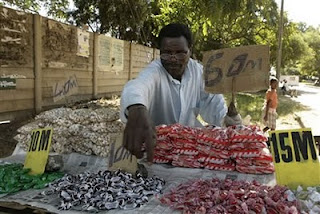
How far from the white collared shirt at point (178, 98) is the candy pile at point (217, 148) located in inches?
8.8

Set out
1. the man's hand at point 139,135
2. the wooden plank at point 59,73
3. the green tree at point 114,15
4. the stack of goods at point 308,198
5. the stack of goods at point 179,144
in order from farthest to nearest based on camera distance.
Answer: the green tree at point 114,15, the wooden plank at point 59,73, the stack of goods at point 179,144, the stack of goods at point 308,198, the man's hand at point 139,135

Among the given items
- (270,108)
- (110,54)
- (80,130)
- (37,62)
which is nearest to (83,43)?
(110,54)

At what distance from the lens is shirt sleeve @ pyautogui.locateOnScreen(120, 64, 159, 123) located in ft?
4.42

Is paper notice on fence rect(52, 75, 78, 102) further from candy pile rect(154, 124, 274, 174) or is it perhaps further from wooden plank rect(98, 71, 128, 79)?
wooden plank rect(98, 71, 128, 79)

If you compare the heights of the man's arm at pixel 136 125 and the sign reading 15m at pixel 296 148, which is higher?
the man's arm at pixel 136 125

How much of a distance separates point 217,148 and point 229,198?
0.48m

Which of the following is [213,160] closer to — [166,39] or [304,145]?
[304,145]

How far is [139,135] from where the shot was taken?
1124mm

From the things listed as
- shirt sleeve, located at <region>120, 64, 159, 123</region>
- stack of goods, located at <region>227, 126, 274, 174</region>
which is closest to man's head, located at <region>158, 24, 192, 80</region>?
shirt sleeve, located at <region>120, 64, 159, 123</region>

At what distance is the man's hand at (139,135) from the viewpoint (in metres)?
1.11

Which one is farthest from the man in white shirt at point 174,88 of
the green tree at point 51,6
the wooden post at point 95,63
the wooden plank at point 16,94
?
the green tree at point 51,6

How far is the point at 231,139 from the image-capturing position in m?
1.68

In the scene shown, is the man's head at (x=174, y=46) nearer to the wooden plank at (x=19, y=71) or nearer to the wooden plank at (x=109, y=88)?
the wooden plank at (x=19, y=71)

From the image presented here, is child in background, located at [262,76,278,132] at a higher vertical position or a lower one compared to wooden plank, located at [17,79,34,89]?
lower
